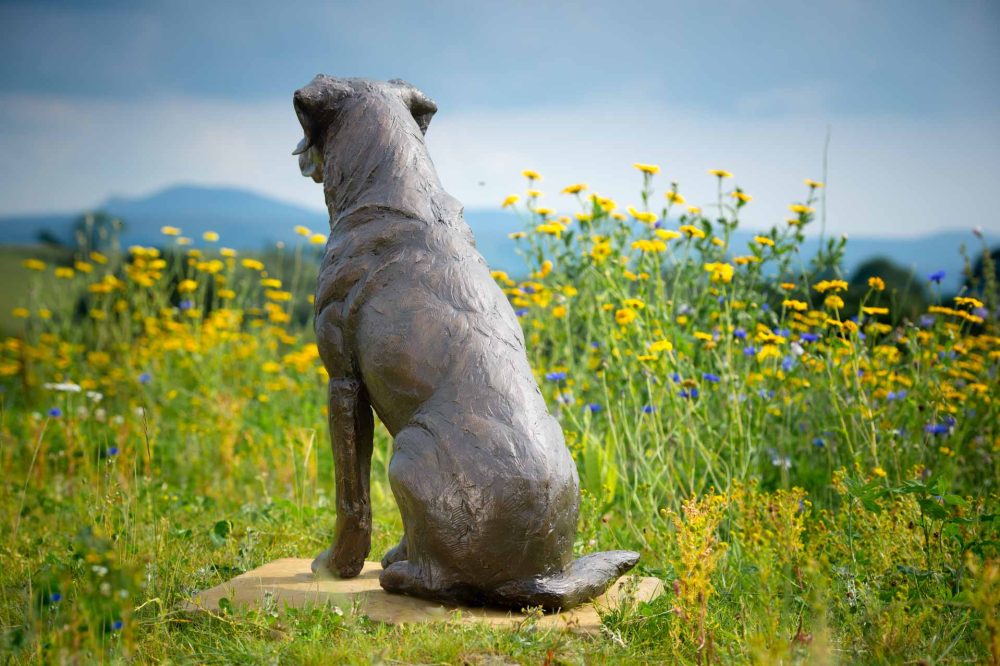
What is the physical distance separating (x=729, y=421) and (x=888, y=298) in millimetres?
4709

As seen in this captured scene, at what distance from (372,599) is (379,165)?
1.79 metres

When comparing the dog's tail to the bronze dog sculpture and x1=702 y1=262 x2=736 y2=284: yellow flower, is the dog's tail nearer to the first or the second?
the bronze dog sculpture

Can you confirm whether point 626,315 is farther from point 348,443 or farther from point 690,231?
point 348,443

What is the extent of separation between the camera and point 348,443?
12.9 ft

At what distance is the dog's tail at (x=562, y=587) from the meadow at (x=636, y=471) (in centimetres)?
16

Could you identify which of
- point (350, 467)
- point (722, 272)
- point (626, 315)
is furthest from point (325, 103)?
point (722, 272)

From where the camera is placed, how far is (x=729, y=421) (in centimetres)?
549

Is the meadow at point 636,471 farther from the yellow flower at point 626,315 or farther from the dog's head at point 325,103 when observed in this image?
the dog's head at point 325,103

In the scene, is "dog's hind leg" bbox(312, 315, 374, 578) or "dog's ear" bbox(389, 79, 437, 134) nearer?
"dog's hind leg" bbox(312, 315, 374, 578)

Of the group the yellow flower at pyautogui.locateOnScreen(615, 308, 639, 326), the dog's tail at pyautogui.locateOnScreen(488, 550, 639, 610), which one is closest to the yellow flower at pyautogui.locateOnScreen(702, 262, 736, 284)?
the yellow flower at pyautogui.locateOnScreen(615, 308, 639, 326)

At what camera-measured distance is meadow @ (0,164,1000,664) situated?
3432mm

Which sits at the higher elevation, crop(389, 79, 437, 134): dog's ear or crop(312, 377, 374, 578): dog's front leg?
crop(389, 79, 437, 134): dog's ear

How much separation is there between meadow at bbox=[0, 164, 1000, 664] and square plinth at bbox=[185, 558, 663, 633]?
0.25 ft

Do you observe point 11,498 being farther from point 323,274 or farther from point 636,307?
point 636,307
